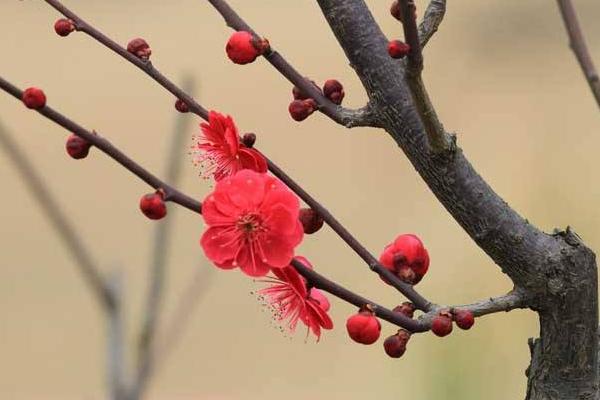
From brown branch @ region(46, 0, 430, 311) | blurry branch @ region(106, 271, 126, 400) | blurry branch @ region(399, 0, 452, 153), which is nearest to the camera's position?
blurry branch @ region(399, 0, 452, 153)

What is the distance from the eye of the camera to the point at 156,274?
80 cm

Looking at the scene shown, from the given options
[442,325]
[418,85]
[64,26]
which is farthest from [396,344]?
[64,26]

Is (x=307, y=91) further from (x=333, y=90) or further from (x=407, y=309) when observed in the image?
(x=407, y=309)

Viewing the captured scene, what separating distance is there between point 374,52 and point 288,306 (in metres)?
0.14

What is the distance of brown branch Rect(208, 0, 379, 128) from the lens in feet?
1.75

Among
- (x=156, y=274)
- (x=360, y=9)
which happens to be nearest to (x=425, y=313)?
(x=360, y=9)

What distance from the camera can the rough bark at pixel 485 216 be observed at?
0.54 m

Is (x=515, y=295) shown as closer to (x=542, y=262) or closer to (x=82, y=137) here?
(x=542, y=262)

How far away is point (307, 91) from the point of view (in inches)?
22.1

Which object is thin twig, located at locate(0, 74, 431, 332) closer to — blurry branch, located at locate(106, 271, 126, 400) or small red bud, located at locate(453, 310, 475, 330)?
small red bud, located at locate(453, 310, 475, 330)

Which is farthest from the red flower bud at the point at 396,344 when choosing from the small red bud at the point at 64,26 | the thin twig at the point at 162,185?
the small red bud at the point at 64,26

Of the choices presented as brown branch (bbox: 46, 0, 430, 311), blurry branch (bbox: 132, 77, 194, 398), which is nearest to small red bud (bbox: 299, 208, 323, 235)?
brown branch (bbox: 46, 0, 430, 311)

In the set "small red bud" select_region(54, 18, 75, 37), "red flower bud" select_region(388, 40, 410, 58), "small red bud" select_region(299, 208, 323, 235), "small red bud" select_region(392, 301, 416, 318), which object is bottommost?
"small red bud" select_region(392, 301, 416, 318)

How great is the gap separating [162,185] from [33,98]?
0.07 meters
